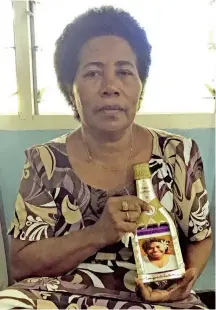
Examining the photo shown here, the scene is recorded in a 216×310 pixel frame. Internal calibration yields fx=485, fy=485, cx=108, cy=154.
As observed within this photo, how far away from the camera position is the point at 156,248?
0.81 meters

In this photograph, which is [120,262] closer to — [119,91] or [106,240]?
[106,240]

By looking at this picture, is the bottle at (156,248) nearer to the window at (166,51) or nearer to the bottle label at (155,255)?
the bottle label at (155,255)

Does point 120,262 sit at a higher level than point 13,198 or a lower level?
lower

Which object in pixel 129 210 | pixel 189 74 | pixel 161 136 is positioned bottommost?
pixel 129 210

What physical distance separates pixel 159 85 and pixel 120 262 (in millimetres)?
335

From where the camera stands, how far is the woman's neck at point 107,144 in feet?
2.88

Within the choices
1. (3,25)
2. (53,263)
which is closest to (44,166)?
(53,263)

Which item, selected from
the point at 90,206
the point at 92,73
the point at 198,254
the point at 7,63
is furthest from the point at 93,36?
the point at 198,254

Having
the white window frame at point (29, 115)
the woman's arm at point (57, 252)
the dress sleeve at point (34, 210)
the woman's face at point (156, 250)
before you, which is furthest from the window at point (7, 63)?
the woman's face at point (156, 250)

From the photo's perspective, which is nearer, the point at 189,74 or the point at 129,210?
the point at 129,210

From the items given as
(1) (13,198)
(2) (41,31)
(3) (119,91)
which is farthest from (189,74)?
(1) (13,198)

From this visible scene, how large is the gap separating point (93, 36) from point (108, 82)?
0.09 m

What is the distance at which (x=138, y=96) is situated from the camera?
0.86 metres

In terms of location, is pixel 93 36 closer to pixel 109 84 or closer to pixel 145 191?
pixel 109 84
